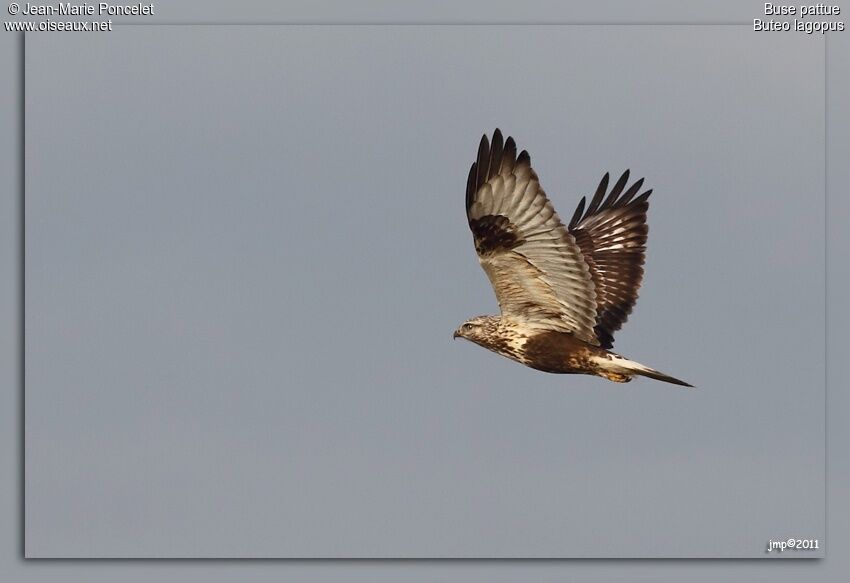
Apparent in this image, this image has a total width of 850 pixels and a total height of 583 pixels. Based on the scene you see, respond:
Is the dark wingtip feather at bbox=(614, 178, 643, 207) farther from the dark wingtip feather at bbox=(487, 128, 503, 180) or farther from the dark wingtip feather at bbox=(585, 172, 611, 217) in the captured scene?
the dark wingtip feather at bbox=(487, 128, 503, 180)

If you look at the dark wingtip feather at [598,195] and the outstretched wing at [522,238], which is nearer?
the outstretched wing at [522,238]

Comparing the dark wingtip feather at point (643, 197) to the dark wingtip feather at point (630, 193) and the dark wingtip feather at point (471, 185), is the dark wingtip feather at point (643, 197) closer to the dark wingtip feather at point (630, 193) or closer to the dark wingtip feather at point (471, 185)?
the dark wingtip feather at point (630, 193)

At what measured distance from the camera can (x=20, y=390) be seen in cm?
1375

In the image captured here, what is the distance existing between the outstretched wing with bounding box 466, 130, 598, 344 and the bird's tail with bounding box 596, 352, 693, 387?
14.2 inches

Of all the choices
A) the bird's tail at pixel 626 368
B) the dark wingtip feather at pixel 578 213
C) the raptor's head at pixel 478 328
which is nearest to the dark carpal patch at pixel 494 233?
the raptor's head at pixel 478 328

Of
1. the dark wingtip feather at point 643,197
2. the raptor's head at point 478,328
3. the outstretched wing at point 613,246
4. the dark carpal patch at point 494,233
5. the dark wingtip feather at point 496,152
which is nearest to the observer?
the dark wingtip feather at point 496,152

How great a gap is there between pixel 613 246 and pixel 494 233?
2401 millimetres

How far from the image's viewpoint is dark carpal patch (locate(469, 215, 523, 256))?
1286 centimetres

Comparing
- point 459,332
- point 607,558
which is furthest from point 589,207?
point 607,558

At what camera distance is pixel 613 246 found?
49.1 feet

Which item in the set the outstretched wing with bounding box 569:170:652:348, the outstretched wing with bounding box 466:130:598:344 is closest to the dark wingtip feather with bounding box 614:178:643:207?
the outstretched wing with bounding box 569:170:652:348

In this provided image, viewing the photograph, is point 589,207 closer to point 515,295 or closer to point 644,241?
point 644,241

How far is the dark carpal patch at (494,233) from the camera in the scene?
1286 cm

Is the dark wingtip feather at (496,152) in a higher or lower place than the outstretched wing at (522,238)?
higher
